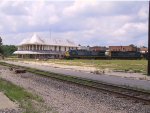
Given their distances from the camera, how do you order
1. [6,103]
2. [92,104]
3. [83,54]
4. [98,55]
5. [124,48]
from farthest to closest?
[124,48], [98,55], [83,54], [92,104], [6,103]

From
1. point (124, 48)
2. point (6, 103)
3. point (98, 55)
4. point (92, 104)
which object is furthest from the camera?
point (124, 48)

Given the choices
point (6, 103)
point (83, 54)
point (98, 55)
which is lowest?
point (6, 103)

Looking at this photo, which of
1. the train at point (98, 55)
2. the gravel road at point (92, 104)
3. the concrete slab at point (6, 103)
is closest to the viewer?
the concrete slab at point (6, 103)

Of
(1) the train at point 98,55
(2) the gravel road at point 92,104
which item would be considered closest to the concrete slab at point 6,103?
(2) the gravel road at point 92,104

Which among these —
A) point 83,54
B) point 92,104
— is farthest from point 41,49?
point 92,104

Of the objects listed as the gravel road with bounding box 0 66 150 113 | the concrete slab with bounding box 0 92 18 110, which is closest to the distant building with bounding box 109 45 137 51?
the gravel road with bounding box 0 66 150 113

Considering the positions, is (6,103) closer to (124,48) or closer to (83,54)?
(83,54)

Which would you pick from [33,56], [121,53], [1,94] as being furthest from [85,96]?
[33,56]

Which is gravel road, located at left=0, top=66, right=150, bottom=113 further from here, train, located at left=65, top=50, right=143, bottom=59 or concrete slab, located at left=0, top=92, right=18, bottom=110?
train, located at left=65, top=50, right=143, bottom=59

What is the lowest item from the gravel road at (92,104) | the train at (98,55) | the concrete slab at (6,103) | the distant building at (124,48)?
the gravel road at (92,104)

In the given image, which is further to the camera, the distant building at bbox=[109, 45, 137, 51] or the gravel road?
the distant building at bbox=[109, 45, 137, 51]

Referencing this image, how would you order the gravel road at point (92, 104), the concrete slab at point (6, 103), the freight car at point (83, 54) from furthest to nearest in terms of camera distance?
the freight car at point (83, 54) < the gravel road at point (92, 104) < the concrete slab at point (6, 103)

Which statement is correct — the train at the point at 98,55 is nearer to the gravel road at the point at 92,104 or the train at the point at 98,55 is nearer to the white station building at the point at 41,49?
the white station building at the point at 41,49

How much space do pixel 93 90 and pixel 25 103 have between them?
6.50 meters
